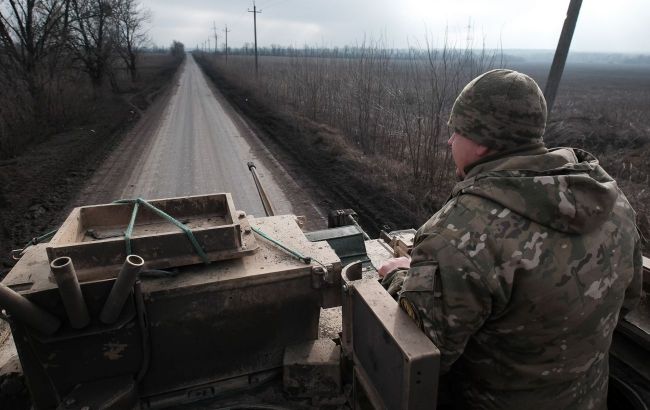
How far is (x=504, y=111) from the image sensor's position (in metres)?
1.70

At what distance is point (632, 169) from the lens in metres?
10.7

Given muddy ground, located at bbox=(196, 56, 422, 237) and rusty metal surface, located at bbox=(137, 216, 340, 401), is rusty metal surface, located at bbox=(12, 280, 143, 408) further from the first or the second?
muddy ground, located at bbox=(196, 56, 422, 237)

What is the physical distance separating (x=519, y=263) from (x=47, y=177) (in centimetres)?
1006

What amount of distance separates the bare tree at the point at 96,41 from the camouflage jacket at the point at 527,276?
2483 cm

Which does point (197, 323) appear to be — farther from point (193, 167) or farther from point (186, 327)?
point (193, 167)

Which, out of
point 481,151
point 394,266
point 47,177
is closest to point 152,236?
point 394,266

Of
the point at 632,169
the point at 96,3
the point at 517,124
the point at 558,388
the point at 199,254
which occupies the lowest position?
the point at 632,169

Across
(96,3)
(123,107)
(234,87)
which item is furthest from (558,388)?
(234,87)

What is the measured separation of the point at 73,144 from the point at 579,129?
1603 centimetres

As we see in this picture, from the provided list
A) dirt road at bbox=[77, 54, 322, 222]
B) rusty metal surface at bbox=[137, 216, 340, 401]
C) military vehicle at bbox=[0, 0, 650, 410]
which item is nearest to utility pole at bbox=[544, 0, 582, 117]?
dirt road at bbox=[77, 54, 322, 222]

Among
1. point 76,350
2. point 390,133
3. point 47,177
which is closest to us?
point 76,350

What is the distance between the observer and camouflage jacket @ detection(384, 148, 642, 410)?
1.54 m

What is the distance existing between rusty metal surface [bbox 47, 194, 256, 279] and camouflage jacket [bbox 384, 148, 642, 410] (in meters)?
1.08

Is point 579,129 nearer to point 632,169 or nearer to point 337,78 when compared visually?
point 632,169
